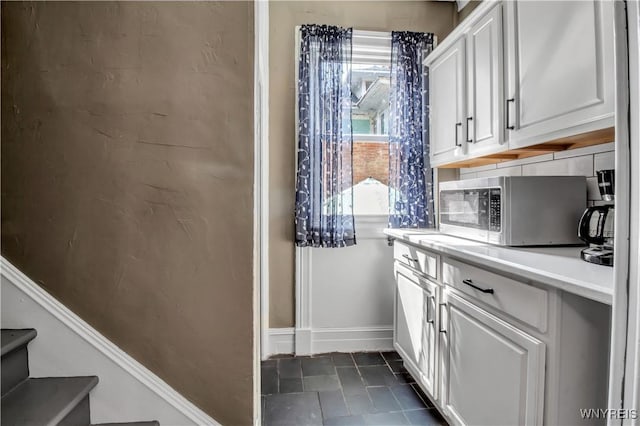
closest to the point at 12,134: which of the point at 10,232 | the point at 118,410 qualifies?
the point at 10,232

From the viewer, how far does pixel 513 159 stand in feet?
6.79

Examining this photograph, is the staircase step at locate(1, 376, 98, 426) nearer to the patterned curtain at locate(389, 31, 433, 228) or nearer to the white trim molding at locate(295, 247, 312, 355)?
the white trim molding at locate(295, 247, 312, 355)

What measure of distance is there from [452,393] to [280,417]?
0.89 m

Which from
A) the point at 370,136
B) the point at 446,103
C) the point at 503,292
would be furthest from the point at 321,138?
the point at 503,292

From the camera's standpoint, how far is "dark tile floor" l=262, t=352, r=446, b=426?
1.79m

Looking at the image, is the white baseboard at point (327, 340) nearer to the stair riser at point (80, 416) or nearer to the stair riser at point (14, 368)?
the stair riser at point (80, 416)

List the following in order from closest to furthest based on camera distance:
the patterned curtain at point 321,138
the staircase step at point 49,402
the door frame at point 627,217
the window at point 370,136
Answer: the door frame at point 627,217 → the staircase step at point 49,402 → the patterned curtain at point 321,138 → the window at point 370,136

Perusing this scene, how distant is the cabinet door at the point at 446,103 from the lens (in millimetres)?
2072

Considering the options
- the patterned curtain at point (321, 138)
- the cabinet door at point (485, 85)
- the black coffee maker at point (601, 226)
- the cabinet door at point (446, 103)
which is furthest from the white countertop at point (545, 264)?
the patterned curtain at point (321, 138)

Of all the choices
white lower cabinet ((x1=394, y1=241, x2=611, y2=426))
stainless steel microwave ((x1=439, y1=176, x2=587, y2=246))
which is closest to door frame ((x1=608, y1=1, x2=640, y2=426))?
white lower cabinet ((x1=394, y1=241, x2=611, y2=426))

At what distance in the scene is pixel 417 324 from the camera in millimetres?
1972

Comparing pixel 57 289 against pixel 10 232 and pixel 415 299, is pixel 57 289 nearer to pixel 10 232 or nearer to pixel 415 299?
pixel 10 232

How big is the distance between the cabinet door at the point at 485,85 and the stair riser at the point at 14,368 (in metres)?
2.22

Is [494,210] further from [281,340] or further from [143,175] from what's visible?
[281,340]
